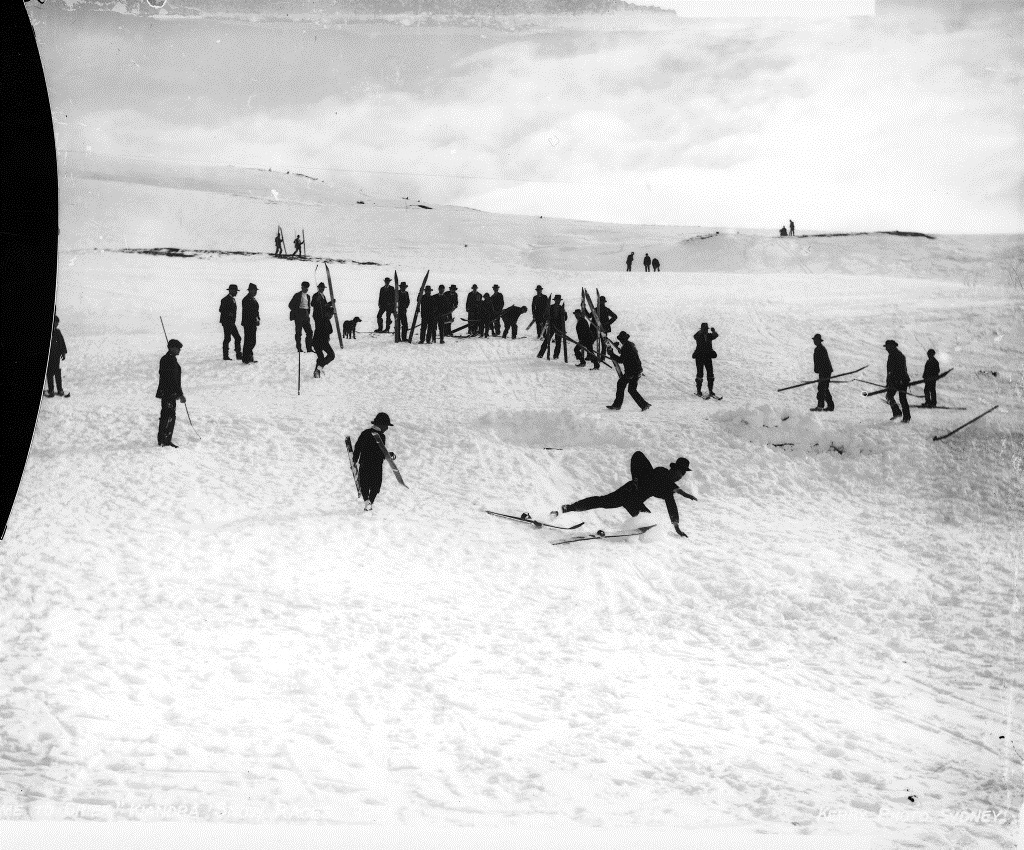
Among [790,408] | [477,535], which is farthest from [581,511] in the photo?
[790,408]

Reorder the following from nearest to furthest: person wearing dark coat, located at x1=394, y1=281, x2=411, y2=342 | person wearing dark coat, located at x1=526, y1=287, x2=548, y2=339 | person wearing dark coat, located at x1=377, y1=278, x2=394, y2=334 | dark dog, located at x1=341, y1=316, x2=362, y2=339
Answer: dark dog, located at x1=341, y1=316, x2=362, y2=339
person wearing dark coat, located at x1=377, y1=278, x2=394, y2=334
person wearing dark coat, located at x1=394, y1=281, x2=411, y2=342
person wearing dark coat, located at x1=526, y1=287, x2=548, y2=339

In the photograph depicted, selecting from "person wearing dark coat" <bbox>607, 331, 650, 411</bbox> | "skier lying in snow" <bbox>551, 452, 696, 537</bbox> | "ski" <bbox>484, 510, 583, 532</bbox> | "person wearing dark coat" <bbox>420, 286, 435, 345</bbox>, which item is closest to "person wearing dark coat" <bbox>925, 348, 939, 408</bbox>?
"skier lying in snow" <bbox>551, 452, 696, 537</bbox>

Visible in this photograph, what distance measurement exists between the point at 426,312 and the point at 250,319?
1059 mm

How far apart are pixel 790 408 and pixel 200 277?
3591mm

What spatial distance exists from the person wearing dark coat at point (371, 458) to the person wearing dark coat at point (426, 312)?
3.28 feet

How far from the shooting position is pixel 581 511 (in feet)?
13.8

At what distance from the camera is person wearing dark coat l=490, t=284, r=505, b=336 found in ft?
17.2

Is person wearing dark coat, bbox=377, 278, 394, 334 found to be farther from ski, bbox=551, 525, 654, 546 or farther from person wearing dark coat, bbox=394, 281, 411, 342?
ski, bbox=551, 525, 654, 546

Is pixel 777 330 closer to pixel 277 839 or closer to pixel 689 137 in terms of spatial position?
pixel 689 137

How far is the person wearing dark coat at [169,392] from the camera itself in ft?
14.4


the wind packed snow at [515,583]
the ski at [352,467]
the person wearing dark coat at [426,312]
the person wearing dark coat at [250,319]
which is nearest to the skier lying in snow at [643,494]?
the wind packed snow at [515,583]

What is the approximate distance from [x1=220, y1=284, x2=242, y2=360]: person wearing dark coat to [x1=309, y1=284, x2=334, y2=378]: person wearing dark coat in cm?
42

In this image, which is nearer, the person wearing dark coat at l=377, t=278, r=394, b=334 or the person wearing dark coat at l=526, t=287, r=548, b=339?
the person wearing dark coat at l=377, t=278, r=394, b=334

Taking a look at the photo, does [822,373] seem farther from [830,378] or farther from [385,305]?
[385,305]
